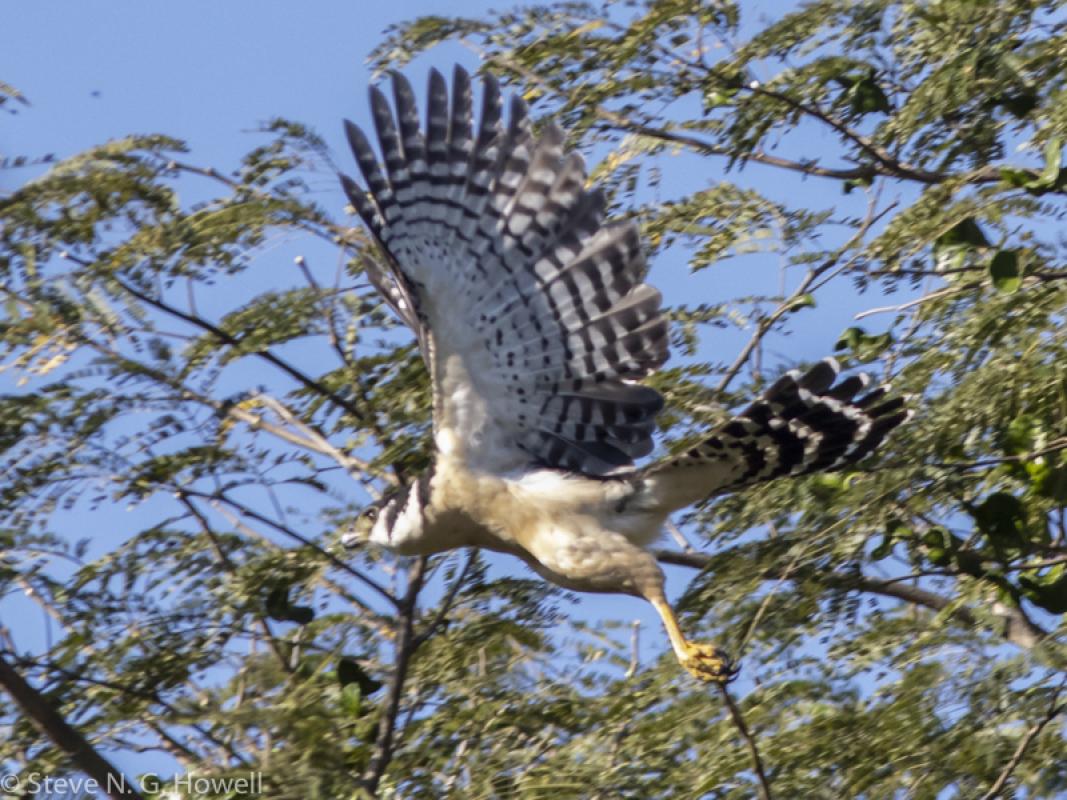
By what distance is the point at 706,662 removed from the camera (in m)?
4.22

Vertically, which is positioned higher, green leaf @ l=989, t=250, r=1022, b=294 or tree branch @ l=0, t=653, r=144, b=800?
green leaf @ l=989, t=250, r=1022, b=294

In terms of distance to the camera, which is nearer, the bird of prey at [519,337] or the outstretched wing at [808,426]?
the outstretched wing at [808,426]

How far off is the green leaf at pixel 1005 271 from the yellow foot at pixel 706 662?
3.63 feet

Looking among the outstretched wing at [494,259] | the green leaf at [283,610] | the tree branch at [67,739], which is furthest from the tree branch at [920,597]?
the tree branch at [67,739]

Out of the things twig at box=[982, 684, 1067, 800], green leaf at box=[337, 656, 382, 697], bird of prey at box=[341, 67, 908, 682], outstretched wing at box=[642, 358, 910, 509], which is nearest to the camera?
twig at box=[982, 684, 1067, 800]

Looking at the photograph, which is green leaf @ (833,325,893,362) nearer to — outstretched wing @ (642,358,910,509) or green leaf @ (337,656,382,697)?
outstretched wing @ (642,358,910,509)

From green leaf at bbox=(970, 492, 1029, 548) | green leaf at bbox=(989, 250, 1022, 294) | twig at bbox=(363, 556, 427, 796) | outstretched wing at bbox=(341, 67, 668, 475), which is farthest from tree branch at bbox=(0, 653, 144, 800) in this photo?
green leaf at bbox=(989, 250, 1022, 294)

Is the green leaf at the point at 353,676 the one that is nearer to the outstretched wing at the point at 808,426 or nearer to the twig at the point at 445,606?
the twig at the point at 445,606

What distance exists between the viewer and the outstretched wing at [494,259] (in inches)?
177

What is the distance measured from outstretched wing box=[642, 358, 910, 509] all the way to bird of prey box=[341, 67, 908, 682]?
0.05 ft

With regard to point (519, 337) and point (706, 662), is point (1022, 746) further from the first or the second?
point (519, 337)

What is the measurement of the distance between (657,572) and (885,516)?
2.67ft

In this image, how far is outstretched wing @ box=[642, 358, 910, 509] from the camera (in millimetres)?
4254

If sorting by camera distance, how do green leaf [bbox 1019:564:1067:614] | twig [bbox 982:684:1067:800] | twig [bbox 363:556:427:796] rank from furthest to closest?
twig [bbox 363:556:427:796], green leaf [bbox 1019:564:1067:614], twig [bbox 982:684:1067:800]
